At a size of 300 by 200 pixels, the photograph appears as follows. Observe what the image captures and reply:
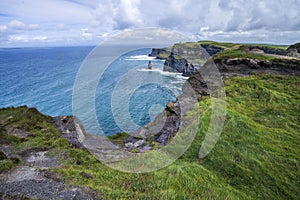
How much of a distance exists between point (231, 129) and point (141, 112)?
33.4 m

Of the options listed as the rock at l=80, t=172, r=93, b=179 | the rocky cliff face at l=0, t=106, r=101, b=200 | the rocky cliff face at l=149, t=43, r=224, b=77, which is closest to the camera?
the rocky cliff face at l=0, t=106, r=101, b=200

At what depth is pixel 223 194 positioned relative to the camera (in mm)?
11148

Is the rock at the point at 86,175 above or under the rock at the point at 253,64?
under

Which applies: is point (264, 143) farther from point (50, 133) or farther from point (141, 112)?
point (141, 112)

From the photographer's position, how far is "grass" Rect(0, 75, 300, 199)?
11414 millimetres

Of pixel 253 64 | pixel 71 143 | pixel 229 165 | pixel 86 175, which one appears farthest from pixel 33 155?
pixel 253 64

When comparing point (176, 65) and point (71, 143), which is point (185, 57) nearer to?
point (176, 65)

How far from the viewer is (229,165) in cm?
1395

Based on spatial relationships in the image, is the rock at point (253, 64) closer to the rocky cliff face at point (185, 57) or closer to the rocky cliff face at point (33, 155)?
the rocky cliff face at point (33, 155)

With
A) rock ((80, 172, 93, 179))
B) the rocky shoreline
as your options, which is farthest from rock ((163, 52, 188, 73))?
rock ((80, 172, 93, 179))

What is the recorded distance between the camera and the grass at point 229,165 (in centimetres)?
1141

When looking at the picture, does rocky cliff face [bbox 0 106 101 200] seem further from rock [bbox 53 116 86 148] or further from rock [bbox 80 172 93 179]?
rock [bbox 80 172 93 179]

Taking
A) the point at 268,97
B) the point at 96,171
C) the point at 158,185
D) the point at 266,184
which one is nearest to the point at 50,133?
the point at 96,171

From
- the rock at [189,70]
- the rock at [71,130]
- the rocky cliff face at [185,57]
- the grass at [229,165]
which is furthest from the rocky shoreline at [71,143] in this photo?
the rocky cliff face at [185,57]
